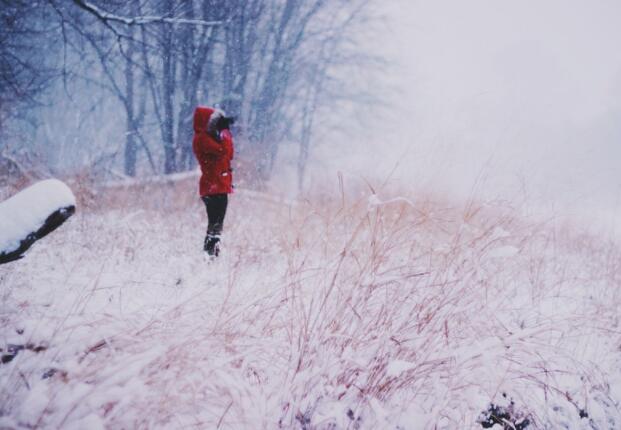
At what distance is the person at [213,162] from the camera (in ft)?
10.3

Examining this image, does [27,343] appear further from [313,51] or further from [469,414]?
[313,51]

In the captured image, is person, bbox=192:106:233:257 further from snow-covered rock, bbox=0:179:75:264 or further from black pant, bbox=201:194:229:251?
snow-covered rock, bbox=0:179:75:264

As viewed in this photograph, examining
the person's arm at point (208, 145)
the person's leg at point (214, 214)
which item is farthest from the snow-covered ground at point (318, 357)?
the person's arm at point (208, 145)

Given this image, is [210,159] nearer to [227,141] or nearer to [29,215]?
[227,141]

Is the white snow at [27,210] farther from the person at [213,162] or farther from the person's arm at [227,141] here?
the person's arm at [227,141]

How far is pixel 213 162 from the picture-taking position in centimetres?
315

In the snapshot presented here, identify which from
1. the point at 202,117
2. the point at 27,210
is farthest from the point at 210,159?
the point at 27,210

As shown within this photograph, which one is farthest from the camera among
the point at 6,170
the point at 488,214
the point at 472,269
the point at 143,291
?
the point at 6,170

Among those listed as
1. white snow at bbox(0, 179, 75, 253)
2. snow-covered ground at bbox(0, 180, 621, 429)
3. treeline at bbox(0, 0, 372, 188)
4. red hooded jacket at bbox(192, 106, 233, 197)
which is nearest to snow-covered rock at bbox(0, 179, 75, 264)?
white snow at bbox(0, 179, 75, 253)

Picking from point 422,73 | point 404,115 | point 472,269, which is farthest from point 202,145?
point 422,73

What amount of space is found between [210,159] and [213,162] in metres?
0.05

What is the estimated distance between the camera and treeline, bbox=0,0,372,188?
575cm

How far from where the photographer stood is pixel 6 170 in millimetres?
5879

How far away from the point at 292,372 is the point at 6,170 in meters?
7.36
